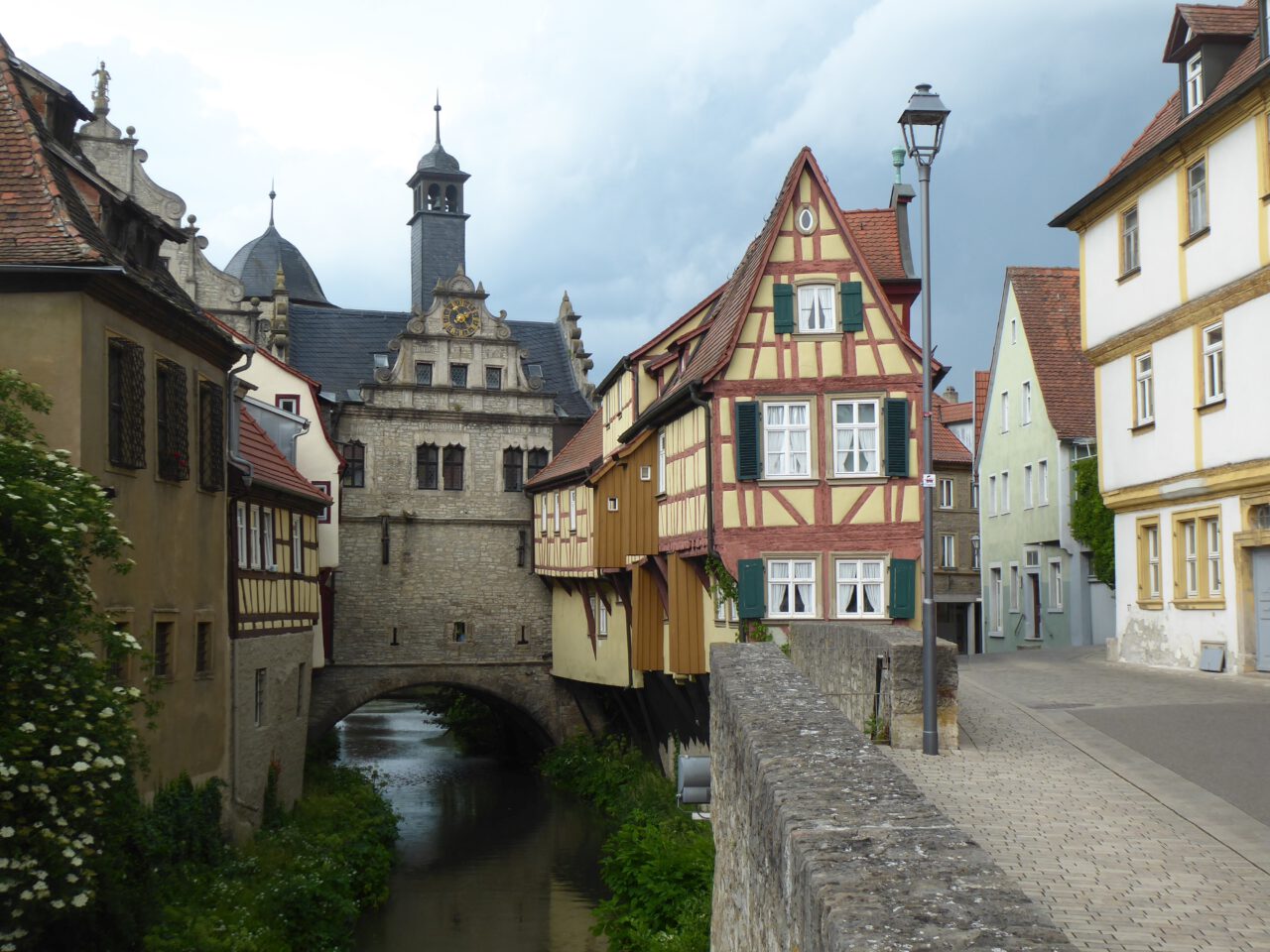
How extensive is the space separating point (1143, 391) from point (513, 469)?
2128 cm

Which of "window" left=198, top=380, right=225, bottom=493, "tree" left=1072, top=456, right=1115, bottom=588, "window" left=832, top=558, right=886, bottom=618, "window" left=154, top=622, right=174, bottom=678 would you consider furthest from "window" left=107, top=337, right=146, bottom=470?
"tree" left=1072, top=456, right=1115, bottom=588

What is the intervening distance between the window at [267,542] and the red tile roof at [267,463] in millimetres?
508

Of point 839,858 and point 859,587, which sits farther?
point 859,587

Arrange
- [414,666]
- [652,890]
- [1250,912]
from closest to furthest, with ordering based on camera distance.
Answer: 1. [1250,912]
2. [652,890]
3. [414,666]

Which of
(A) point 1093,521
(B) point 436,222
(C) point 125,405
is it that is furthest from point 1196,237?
(B) point 436,222

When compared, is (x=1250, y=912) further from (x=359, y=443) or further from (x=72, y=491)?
(x=359, y=443)

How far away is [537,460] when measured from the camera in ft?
132

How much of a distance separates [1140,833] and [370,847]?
19.1 metres

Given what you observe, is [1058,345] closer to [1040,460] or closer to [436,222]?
[1040,460]

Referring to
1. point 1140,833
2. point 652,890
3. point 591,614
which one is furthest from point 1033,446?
point 1140,833

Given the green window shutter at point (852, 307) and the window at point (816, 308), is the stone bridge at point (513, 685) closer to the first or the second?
the window at point (816, 308)

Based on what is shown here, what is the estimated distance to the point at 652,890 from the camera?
1927 centimetres

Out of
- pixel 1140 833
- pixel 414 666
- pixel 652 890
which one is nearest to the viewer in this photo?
pixel 1140 833

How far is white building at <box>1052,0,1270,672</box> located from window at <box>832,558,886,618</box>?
3617 millimetres
